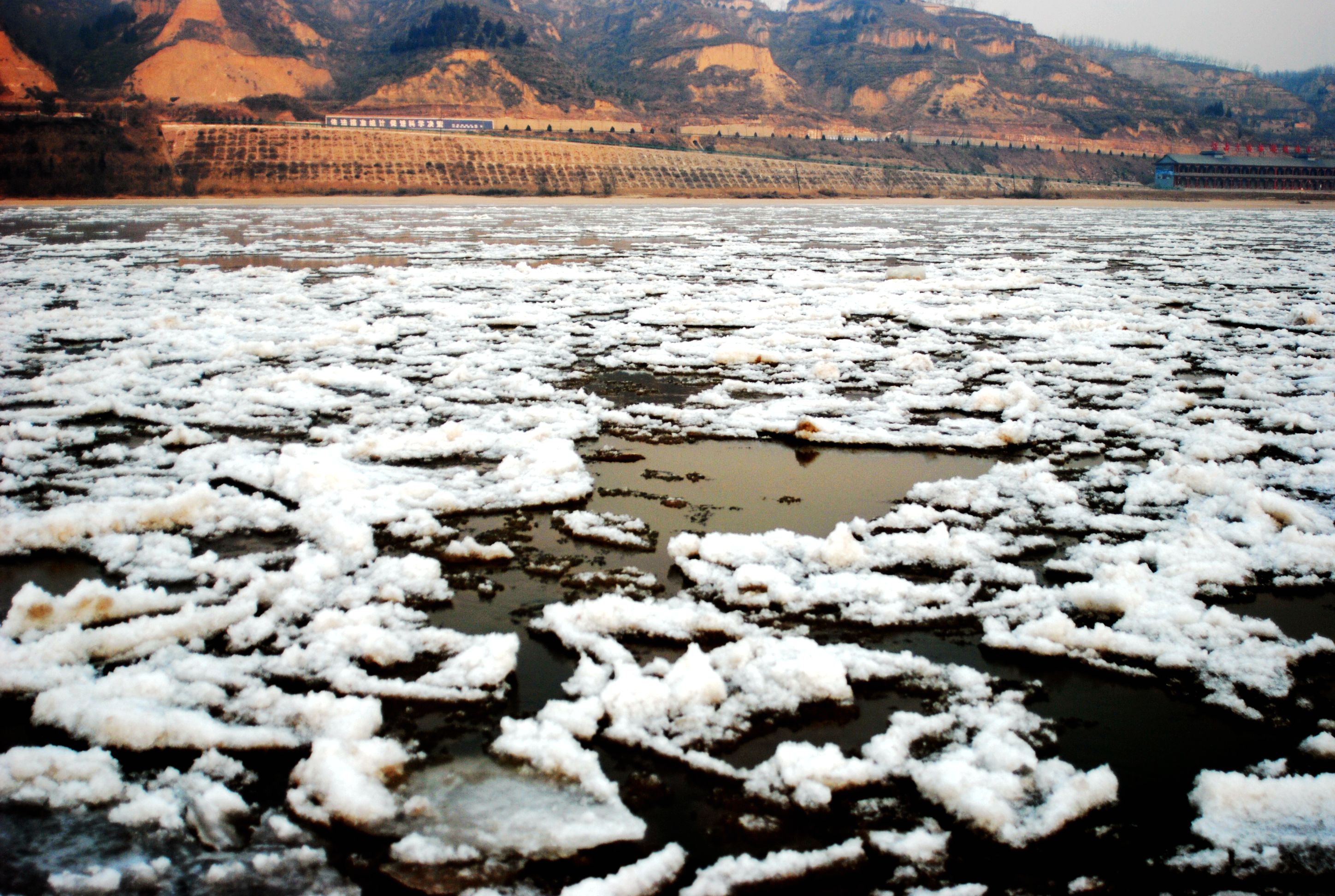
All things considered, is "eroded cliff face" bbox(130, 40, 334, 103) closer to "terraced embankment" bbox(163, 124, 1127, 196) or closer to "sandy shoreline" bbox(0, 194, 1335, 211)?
"terraced embankment" bbox(163, 124, 1127, 196)

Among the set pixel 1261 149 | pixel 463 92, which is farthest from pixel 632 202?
pixel 1261 149

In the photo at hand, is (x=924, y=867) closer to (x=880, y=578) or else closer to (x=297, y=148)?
(x=880, y=578)

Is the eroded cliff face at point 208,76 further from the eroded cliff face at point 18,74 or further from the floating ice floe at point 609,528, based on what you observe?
the floating ice floe at point 609,528

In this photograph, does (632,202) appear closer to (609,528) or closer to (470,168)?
(470,168)

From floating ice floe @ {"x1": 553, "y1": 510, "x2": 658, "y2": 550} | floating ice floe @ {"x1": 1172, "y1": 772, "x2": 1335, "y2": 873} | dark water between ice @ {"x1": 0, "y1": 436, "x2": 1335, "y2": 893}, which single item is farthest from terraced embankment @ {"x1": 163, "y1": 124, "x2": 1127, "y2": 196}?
floating ice floe @ {"x1": 1172, "y1": 772, "x2": 1335, "y2": 873}

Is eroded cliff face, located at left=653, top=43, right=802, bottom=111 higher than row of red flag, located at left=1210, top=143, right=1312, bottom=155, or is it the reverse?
eroded cliff face, located at left=653, top=43, right=802, bottom=111

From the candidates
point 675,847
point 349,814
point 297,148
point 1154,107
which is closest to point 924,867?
point 675,847
